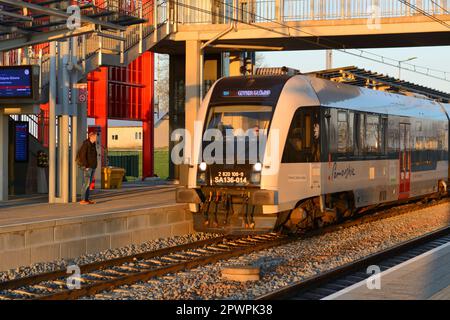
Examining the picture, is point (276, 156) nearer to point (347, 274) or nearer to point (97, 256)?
point (347, 274)

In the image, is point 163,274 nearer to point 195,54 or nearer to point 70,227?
point 70,227

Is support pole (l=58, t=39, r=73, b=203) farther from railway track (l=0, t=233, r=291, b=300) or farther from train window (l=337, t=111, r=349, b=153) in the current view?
train window (l=337, t=111, r=349, b=153)

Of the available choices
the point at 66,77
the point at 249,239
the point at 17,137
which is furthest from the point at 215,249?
the point at 17,137

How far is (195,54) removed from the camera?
2192 centimetres

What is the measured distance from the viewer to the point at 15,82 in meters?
16.2

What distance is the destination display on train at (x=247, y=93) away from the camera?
45.8ft

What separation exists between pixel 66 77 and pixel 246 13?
293 inches

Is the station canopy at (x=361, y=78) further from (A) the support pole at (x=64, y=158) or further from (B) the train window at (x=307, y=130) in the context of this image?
(A) the support pole at (x=64, y=158)

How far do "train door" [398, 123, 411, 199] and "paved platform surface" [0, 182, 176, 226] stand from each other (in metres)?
5.86

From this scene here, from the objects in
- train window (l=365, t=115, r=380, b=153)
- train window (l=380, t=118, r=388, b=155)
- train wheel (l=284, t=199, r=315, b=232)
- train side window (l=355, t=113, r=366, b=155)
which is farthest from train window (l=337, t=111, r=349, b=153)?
train window (l=380, t=118, r=388, b=155)

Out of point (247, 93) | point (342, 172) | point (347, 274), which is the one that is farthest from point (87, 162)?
point (347, 274)

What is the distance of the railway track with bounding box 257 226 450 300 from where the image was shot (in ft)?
29.6

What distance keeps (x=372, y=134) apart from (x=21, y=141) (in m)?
8.78

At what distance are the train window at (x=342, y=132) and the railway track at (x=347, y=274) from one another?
250 cm
